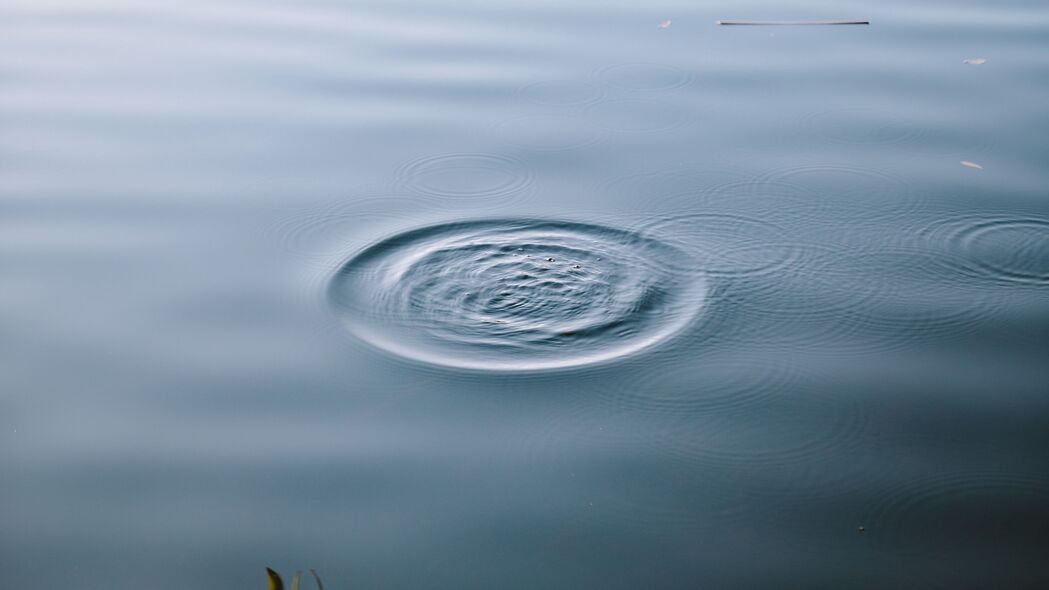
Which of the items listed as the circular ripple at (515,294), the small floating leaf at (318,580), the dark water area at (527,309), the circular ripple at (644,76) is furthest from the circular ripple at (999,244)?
the small floating leaf at (318,580)

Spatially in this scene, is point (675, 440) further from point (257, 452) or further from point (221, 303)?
point (221, 303)

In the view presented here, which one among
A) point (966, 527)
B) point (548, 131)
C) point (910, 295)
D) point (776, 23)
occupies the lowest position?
point (966, 527)

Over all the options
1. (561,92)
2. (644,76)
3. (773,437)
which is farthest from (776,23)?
(773,437)

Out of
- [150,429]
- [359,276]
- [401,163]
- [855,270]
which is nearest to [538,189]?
[401,163]

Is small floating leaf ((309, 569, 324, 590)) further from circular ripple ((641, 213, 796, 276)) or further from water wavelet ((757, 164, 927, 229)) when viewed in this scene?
water wavelet ((757, 164, 927, 229))

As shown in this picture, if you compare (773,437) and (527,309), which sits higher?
(527,309)

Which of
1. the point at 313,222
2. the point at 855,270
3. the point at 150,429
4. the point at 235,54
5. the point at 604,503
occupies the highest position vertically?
the point at 235,54

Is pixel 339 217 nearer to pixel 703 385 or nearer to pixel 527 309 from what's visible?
pixel 527 309
